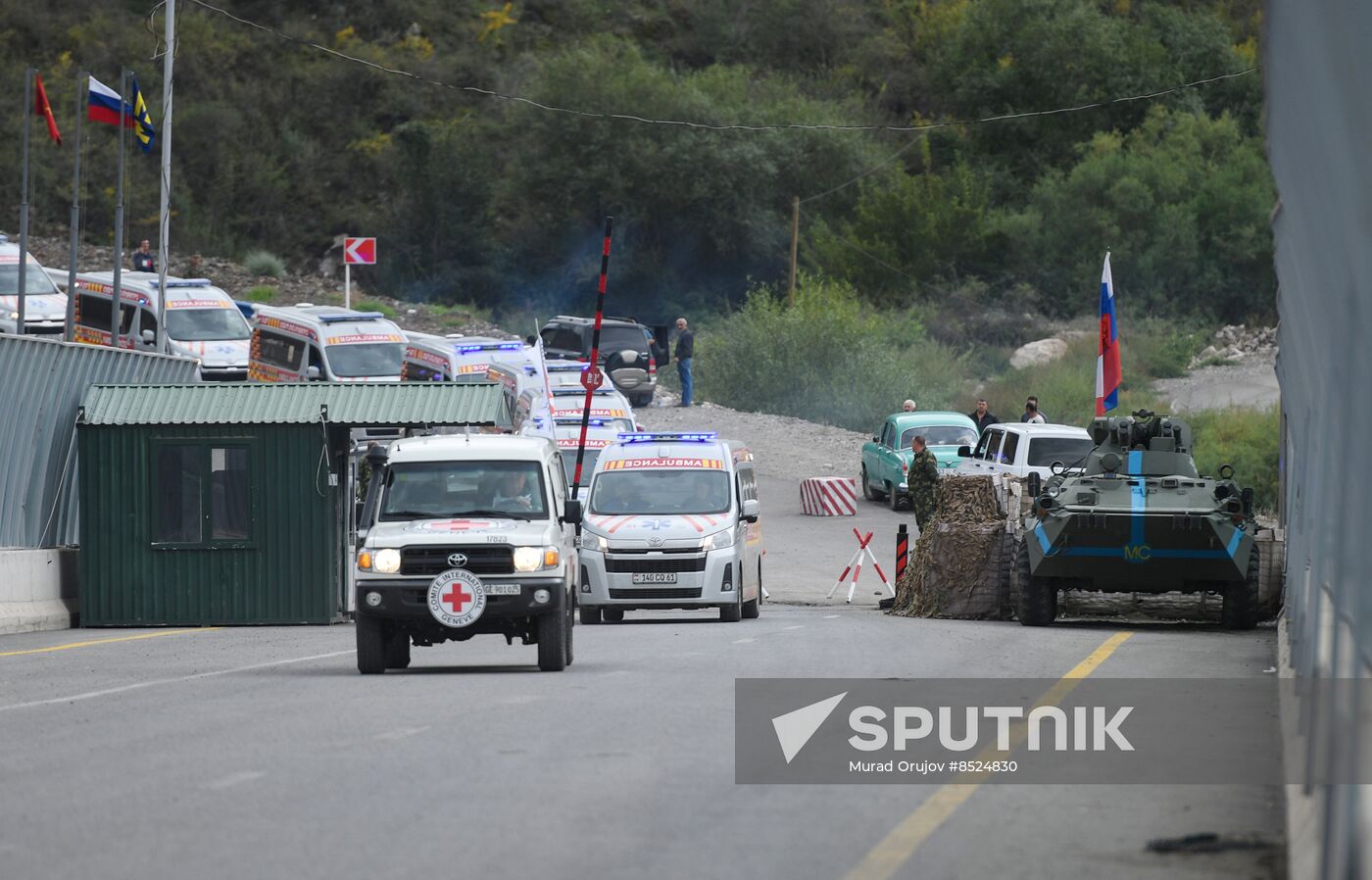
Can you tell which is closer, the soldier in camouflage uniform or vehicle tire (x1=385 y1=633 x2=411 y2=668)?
vehicle tire (x1=385 y1=633 x2=411 y2=668)

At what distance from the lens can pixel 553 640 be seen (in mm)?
15641

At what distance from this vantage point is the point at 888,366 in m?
57.8

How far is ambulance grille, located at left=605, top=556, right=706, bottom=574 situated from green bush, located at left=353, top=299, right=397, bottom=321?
45.1m

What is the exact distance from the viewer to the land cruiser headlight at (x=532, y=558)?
15531 millimetres

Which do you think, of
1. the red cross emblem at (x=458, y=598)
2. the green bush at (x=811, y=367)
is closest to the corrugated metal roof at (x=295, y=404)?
the red cross emblem at (x=458, y=598)

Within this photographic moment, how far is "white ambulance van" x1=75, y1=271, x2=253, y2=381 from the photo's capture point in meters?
45.3

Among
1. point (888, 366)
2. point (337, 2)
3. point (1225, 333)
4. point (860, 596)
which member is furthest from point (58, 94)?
point (860, 596)

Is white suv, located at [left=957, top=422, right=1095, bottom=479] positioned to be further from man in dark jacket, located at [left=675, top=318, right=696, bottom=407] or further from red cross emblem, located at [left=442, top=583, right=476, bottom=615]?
man in dark jacket, located at [left=675, top=318, right=696, bottom=407]

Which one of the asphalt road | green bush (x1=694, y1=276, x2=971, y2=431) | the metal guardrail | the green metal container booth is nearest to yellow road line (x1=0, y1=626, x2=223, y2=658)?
the green metal container booth

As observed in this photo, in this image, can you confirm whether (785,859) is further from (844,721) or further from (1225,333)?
(1225,333)

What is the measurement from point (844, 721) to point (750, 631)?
30.7ft

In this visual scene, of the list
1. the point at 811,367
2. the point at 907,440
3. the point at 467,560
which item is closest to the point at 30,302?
the point at 907,440

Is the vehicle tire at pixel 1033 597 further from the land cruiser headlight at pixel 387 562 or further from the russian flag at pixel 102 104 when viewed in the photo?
the russian flag at pixel 102 104

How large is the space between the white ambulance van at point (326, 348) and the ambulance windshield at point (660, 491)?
18716mm
